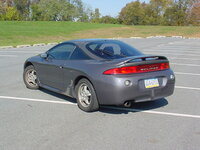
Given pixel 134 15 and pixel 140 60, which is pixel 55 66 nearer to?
pixel 140 60

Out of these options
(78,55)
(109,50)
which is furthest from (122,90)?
(78,55)

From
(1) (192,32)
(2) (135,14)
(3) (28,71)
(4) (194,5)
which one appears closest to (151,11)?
(2) (135,14)

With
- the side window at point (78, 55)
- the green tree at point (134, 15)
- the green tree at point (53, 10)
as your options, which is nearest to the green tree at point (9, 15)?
the green tree at point (53, 10)

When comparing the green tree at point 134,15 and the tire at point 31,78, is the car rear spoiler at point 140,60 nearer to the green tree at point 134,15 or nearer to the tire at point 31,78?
the tire at point 31,78

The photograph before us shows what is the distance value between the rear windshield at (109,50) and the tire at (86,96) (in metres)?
0.62

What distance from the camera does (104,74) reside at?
4.85 metres

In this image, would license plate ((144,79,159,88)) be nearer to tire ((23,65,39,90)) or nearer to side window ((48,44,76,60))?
side window ((48,44,76,60))

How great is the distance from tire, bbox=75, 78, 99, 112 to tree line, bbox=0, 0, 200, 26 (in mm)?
71515

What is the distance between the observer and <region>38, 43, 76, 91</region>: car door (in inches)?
230

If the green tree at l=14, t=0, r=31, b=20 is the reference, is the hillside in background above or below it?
below

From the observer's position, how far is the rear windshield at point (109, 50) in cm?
540

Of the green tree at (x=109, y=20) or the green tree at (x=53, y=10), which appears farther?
the green tree at (x=109, y=20)

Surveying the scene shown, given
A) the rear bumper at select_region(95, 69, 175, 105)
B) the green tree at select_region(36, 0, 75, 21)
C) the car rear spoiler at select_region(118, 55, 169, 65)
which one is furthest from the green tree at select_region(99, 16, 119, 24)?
the rear bumper at select_region(95, 69, 175, 105)

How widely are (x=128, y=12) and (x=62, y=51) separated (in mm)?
84401
